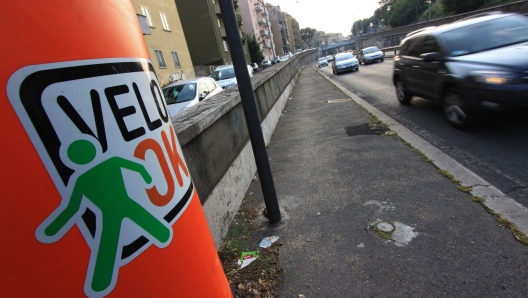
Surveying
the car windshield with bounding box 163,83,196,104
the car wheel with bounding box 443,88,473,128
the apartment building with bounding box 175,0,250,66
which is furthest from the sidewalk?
the apartment building with bounding box 175,0,250,66

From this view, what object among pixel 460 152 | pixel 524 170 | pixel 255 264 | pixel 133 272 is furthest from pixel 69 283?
pixel 460 152

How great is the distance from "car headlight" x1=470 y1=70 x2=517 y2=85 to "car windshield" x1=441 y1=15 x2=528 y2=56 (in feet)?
3.21

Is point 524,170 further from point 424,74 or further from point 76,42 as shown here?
point 76,42

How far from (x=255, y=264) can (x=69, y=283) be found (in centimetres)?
203

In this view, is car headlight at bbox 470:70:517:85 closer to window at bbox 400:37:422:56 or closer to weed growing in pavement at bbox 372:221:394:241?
window at bbox 400:37:422:56

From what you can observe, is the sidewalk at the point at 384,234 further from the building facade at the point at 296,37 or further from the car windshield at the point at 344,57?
the building facade at the point at 296,37

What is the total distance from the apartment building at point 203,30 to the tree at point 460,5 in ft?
138

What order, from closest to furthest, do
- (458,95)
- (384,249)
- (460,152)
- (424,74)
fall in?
(384,249)
(460,152)
(458,95)
(424,74)

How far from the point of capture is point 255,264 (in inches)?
107

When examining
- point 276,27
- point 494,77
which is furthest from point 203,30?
point 276,27

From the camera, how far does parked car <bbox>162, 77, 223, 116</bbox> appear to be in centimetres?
799

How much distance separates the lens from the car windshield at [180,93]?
8.30m

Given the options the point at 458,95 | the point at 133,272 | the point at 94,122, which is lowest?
the point at 458,95

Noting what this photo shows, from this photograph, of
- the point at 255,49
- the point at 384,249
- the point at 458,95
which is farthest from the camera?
the point at 255,49
